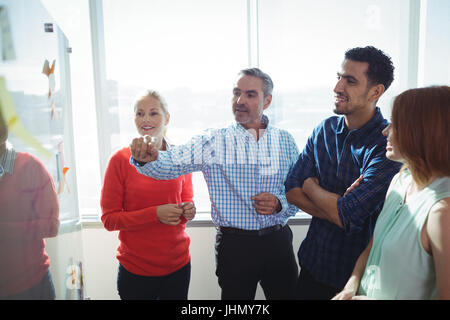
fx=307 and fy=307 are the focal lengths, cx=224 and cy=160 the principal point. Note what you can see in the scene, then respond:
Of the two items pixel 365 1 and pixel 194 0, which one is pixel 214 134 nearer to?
pixel 194 0

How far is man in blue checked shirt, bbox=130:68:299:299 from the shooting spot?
148 cm

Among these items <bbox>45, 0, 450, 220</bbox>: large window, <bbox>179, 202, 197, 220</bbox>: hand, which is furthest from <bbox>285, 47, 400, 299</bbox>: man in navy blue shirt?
<bbox>45, 0, 450, 220</bbox>: large window

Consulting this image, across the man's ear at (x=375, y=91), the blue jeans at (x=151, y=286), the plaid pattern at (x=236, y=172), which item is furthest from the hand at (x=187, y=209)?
the man's ear at (x=375, y=91)

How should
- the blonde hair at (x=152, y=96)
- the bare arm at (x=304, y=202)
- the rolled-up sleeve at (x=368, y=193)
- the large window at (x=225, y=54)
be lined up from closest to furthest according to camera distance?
1. the rolled-up sleeve at (x=368, y=193)
2. the bare arm at (x=304, y=202)
3. the blonde hair at (x=152, y=96)
4. the large window at (x=225, y=54)

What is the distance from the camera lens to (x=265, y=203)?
4.83 feet

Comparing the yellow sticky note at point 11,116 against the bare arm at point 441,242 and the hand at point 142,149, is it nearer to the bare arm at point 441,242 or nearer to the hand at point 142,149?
the hand at point 142,149

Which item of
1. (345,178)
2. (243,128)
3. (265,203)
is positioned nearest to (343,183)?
(345,178)

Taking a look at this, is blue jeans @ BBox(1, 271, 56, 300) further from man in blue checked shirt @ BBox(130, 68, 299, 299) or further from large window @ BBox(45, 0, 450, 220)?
large window @ BBox(45, 0, 450, 220)

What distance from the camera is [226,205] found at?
1516mm

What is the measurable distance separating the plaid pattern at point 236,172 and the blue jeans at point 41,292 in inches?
26.4

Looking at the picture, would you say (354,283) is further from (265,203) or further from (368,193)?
(265,203)

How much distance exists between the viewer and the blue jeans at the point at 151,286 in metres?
1.53

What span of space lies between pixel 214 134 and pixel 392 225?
3.00 feet
